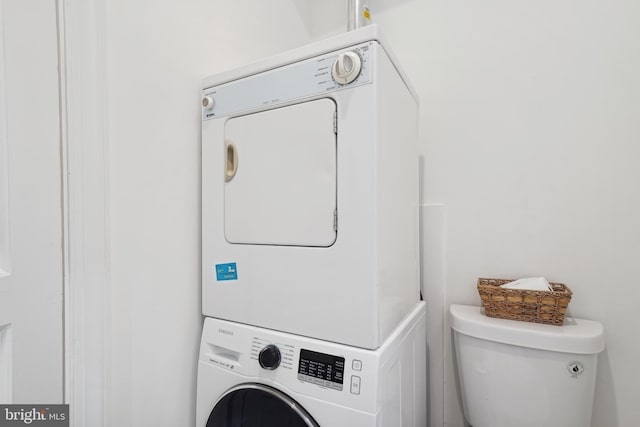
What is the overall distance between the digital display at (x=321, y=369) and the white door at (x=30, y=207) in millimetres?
630

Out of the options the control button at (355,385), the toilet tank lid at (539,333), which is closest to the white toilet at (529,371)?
the toilet tank lid at (539,333)

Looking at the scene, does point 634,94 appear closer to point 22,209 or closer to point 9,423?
point 22,209

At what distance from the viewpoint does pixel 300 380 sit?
2.63 ft

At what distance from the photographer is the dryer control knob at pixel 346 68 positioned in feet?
2.51

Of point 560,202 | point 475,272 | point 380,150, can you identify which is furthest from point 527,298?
point 380,150

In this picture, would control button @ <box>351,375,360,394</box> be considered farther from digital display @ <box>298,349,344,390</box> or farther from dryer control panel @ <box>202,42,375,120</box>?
dryer control panel @ <box>202,42,375,120</box>

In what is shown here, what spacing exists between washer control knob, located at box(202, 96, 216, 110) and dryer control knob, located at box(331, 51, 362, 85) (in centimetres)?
45

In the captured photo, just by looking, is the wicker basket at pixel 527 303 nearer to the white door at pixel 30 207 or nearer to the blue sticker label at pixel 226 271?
the blue sticker label at pixel 226 271

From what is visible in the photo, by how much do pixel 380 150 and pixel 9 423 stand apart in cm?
109

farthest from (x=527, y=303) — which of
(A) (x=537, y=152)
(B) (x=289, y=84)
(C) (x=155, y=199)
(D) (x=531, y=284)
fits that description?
(C) (x=155, y=199)

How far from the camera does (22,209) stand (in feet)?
2.47

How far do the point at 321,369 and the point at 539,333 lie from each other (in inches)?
26.6

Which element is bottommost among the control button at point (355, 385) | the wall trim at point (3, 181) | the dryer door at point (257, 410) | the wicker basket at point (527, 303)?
the dryer door at point (257, 410)

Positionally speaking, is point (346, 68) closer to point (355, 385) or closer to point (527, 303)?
point (355, 385)
